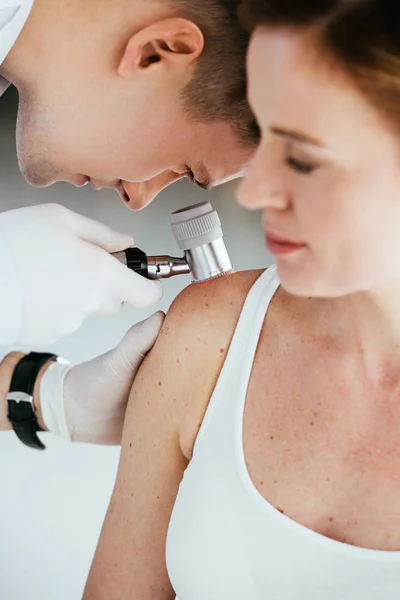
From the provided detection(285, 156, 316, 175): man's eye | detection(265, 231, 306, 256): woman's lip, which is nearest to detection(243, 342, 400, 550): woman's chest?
detection(265, 231, 306, 256): woman's lip

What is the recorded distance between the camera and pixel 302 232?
0.94 metres

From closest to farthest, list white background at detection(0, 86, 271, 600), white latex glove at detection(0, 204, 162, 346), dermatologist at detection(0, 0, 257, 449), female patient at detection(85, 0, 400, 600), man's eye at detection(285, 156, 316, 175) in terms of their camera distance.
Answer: man's eye at detection(285, 156, 316, 175) < female patient at detection(85, 0, 400, 600) < dermatologist at detection(0, 0, 257, 449) < white latex glove at detection(0, 204, 162, 346) < white background at detection(0, 86, 271, 600)

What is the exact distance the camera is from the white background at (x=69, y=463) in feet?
6.69

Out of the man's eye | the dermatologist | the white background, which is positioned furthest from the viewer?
the white background

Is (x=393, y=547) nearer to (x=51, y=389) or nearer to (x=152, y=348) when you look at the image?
(x=152, y=348)

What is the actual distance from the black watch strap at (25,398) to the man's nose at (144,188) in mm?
368

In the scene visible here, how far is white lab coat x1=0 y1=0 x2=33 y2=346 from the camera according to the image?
1166 mm

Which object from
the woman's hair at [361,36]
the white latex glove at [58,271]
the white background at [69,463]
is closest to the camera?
the woman's hair at [361,36]

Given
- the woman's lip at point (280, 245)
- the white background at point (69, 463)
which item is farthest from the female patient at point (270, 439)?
the white background at point (69, 463)

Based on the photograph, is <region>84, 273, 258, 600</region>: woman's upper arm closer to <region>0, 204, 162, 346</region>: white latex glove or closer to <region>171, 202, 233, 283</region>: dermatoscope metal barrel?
<region>171, 202, 233, 283</region>: dermatoscope metal barrel

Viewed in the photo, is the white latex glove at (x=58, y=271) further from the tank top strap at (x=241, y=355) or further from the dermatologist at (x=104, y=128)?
the tank top strap at (x=241, y=355)

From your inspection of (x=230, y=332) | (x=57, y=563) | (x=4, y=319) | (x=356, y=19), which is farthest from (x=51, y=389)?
(x=356, y=19)

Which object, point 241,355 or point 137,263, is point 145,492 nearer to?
point 241,355

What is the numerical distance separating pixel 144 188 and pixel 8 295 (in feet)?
1.05
